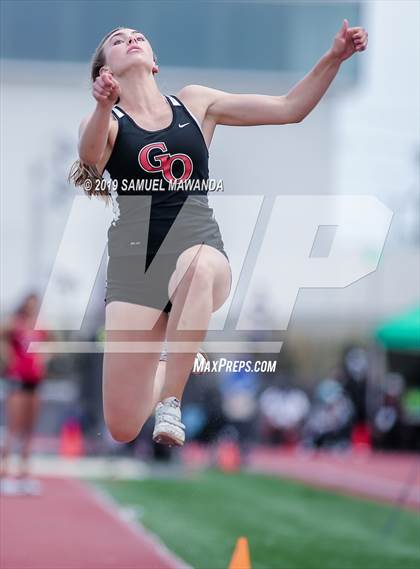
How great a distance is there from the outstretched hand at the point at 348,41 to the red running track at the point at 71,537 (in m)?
3.14

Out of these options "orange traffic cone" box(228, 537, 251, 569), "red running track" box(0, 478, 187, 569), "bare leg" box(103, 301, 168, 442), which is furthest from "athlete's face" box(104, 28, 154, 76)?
"red running track" box(0, 478, 187, 569)

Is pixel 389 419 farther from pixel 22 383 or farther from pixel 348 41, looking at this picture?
pixel 348 41

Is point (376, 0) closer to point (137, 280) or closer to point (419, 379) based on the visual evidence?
point (137, 280)

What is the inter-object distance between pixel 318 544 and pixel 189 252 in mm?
4038

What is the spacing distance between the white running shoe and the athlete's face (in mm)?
1359

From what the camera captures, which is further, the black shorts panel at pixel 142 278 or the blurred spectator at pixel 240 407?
the blurred spectator at pixel 240 407

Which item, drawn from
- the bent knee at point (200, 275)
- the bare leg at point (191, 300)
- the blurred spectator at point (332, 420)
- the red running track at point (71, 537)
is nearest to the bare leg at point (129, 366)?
the bare leg at point (191, 300)

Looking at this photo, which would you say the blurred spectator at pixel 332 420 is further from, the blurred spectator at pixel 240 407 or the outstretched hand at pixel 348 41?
the outstretched hand at pixel 348 41

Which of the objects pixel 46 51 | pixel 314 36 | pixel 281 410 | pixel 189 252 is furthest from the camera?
pixel 281 410

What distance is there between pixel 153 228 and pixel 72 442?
12.7m

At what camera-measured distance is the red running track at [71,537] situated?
7312mm

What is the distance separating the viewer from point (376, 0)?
7.62 metres

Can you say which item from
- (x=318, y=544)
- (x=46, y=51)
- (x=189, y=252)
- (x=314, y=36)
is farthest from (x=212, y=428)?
(x=314, y=36)

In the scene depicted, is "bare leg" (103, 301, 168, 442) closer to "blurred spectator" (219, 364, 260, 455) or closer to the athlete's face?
the athlete's face
